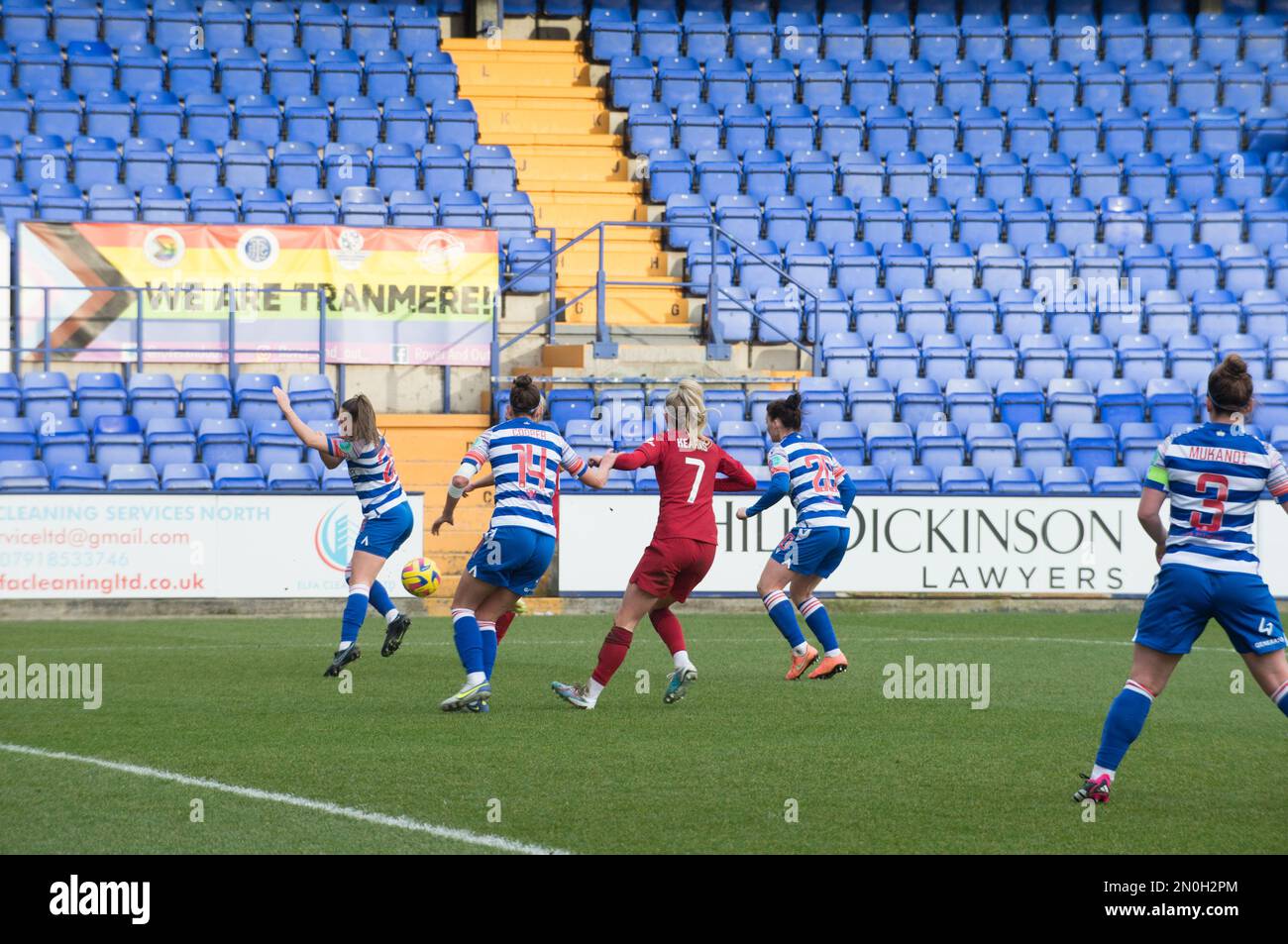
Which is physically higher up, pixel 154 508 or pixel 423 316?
pixel 423 316

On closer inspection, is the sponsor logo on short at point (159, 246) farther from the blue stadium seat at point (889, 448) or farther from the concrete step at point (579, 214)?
the blue stadium seat at point (889, 448)

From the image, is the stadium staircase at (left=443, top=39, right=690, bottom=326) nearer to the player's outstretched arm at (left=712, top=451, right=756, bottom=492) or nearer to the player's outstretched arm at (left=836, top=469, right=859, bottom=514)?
the player's outstretched arm at (left=836, top=469, right=859, bottom=514)

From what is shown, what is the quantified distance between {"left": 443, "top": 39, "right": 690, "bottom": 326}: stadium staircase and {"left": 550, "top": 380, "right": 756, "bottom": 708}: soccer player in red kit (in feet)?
37.0

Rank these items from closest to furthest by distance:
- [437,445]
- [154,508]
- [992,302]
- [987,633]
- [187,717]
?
[187,717] < [987,633] < [154,508] < [437,445] < [992,302]

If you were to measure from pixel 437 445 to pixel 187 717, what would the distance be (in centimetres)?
1097

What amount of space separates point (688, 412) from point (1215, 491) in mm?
4139

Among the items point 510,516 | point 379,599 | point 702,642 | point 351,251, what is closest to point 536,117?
point 351,251

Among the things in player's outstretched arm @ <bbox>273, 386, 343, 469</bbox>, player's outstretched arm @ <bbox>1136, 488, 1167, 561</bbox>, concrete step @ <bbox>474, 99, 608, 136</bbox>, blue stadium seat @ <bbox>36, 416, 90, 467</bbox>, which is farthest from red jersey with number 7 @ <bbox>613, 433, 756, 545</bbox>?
concrete step @ <bbox>474, 99, 608, 136</bbox>

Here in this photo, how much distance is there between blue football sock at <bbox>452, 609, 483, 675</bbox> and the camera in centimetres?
1009

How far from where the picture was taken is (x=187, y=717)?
32.4 feet

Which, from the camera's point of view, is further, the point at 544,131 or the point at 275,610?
the point at 544,131
